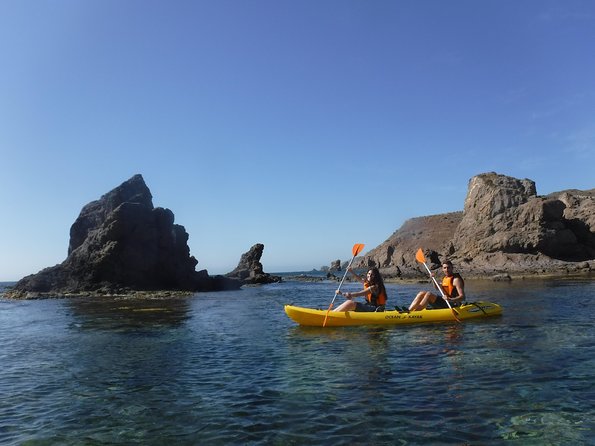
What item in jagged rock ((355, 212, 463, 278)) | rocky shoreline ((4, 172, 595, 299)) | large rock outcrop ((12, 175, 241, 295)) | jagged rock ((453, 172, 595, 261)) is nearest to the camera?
large rock outcrop ((12, 175, 241, 295))

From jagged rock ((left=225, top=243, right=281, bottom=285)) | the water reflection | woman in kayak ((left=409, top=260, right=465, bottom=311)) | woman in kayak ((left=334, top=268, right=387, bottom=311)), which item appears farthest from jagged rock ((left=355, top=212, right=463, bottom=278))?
woman in kayak ((left=334, top=268, right=387, bottom=311))

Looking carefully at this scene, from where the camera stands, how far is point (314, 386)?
991cm

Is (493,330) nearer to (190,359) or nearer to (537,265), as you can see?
(190,359)

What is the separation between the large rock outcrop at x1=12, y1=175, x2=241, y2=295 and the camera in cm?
5178

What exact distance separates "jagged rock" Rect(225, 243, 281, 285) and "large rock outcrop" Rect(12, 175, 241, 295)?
1502 cm

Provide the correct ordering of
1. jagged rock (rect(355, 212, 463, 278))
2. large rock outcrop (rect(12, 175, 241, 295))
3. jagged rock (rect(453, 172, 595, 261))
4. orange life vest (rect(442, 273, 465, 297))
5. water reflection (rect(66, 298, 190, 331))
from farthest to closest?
1. jagged rock (rect(355, 212, 463, 278))
2. jagged rock (rect(453, 172, 595, 261))
3. large rock outcrop (rect(12, 175, 241, 295))
4. water reflection (rect(66, 298, 190, 331))
5. orange life vest (rect(442, 273, 465, 297))

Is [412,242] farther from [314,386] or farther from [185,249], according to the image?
[314,386]

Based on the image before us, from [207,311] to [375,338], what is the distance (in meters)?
16.6

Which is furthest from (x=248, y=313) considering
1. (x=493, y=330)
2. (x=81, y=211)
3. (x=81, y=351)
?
(x=81, y=211)

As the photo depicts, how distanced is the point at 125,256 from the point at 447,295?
139 ft

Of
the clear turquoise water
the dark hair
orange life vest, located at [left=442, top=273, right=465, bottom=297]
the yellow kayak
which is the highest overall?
the dark hair

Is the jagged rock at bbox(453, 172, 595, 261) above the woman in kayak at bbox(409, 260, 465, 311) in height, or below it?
above

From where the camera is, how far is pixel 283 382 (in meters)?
10.5

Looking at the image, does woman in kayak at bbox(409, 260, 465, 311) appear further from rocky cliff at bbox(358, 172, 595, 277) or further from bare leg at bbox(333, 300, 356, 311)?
rocky cliff at bbox(358, 172, 595, 277)
